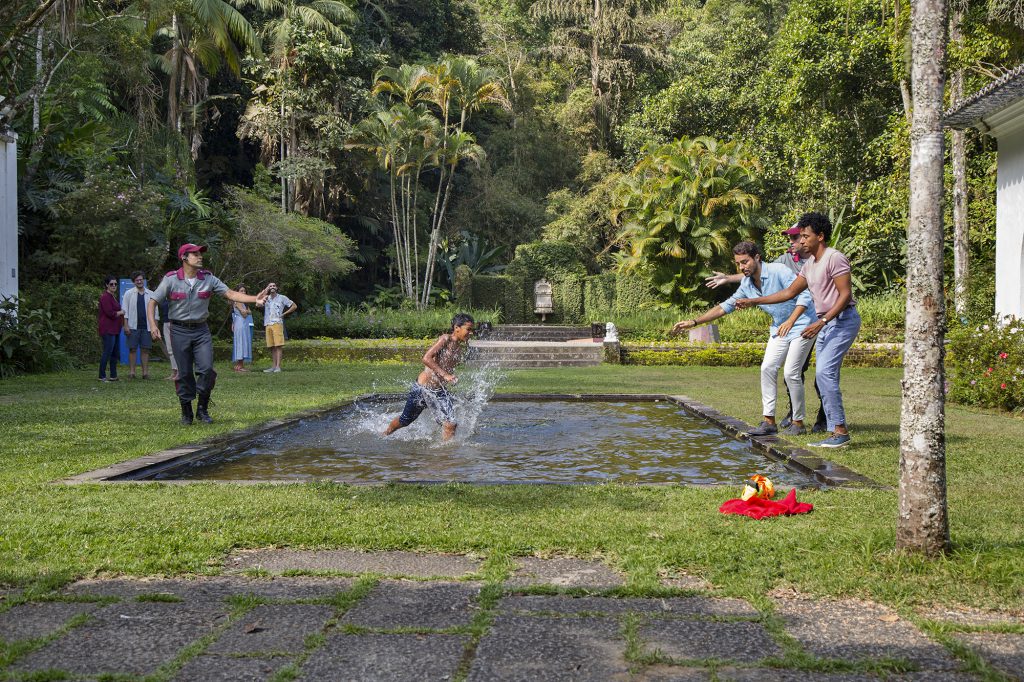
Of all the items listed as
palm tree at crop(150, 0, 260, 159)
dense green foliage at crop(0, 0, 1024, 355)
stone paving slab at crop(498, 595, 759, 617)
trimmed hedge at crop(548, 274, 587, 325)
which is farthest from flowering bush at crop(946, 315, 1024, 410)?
palm tree at crop(150, 0, 260, 159)

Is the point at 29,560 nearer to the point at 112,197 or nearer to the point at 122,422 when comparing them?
the point at 122,422

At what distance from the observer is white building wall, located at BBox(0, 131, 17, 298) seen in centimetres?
1798

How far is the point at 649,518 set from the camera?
5000mm

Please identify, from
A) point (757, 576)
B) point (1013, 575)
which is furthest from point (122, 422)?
point (1013, 575)

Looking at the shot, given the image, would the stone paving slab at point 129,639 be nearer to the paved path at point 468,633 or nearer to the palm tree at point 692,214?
the paved path at point 468,633

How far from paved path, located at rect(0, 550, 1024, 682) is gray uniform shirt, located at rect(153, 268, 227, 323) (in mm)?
5846

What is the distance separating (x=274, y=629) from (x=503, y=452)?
5.12 m

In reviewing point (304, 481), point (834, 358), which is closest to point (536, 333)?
point (834, 358)

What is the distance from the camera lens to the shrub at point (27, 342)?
16219mm

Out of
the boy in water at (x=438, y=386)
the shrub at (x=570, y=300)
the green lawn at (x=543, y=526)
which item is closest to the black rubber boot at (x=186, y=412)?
the green lawn at (x=543, y=526)

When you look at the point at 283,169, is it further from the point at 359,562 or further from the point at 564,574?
the point at 564,574

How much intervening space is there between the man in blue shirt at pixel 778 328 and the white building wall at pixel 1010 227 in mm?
6847

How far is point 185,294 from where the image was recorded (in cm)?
921

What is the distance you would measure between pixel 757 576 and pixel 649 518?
3.92 ft
